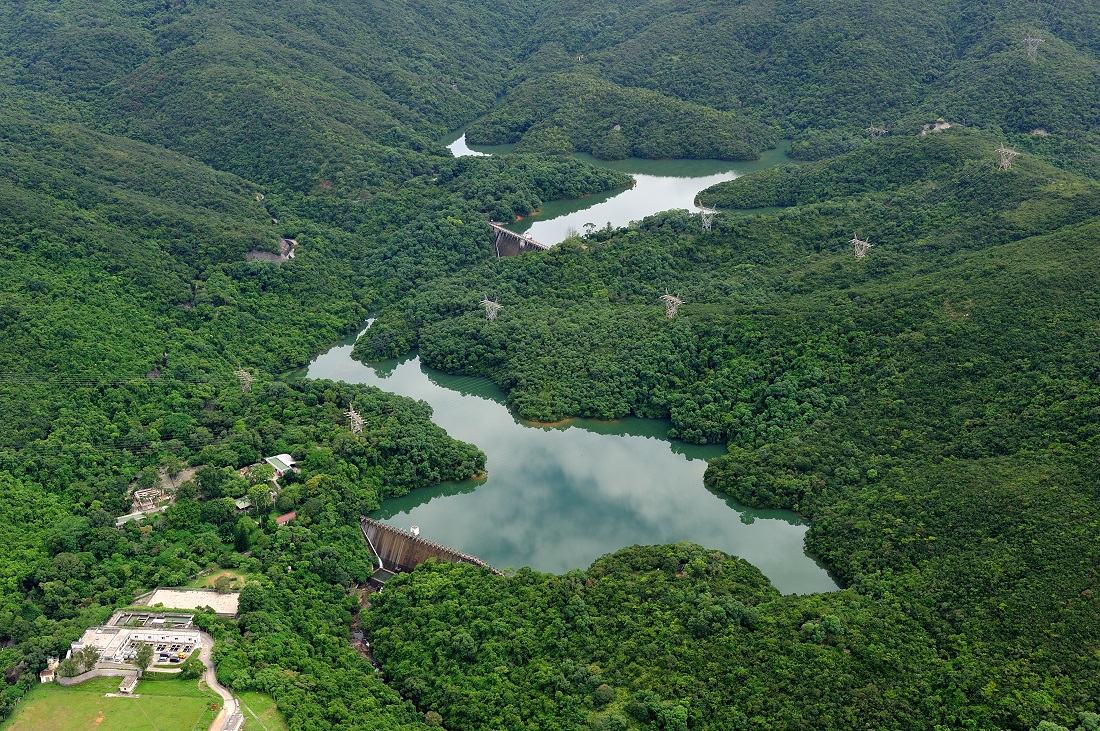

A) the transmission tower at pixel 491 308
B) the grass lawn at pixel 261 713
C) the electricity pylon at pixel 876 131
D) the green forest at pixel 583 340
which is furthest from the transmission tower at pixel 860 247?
the grass lawn at pixel 261 713

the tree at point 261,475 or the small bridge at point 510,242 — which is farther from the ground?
the tree at point 261,475

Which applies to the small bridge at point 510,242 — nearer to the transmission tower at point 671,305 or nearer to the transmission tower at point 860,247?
the transmission tower at point 671,305

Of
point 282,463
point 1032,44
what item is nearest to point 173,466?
point 282,463

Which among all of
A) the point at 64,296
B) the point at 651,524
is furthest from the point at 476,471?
the point at 64,296

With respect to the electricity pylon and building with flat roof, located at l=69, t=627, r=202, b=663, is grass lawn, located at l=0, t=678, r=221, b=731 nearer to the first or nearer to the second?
building with flat roof, located at l=69, t=627, r=202, b=663

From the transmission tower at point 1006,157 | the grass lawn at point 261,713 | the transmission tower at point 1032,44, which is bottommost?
the grass lawn at point 261,713

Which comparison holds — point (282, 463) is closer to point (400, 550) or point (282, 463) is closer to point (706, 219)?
point (400, 550)
